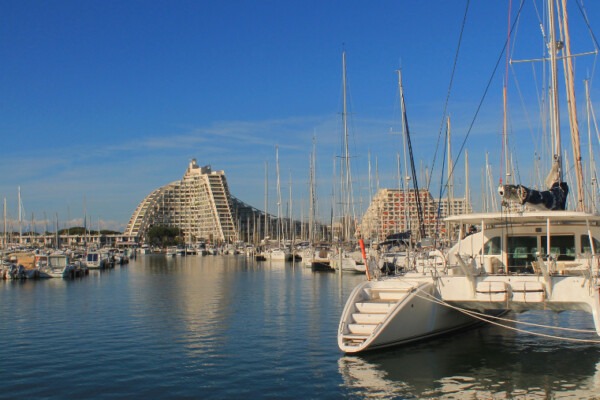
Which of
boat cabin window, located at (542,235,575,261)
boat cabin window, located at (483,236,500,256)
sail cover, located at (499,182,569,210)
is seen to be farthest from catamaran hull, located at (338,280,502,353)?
boat cabin window, located at (542,235,575,261)

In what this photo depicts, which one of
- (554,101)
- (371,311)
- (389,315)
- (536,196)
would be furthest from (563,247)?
(371,311)

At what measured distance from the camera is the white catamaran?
44.8 feet

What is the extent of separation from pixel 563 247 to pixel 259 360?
8111mm

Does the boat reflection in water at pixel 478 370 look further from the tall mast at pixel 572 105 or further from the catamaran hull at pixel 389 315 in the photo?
the tall mast at pixel 572 105

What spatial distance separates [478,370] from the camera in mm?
13867

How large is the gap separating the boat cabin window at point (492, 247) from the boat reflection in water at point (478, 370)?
2.39 meters

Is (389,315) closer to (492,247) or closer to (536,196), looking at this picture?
(492,247)

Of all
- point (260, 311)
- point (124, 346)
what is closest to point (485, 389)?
point (124, 346)

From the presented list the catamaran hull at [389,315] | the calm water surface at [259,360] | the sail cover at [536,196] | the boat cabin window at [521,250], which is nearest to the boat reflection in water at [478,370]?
the calm water surface at [259,360]

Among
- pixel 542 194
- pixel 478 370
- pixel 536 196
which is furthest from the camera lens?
pixel 542 194

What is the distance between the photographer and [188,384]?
1288 cm

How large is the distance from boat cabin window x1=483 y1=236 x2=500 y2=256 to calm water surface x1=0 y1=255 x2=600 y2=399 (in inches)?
94.4

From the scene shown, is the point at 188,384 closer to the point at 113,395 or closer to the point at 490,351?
the point at 113,395

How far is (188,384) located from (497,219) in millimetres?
8481
